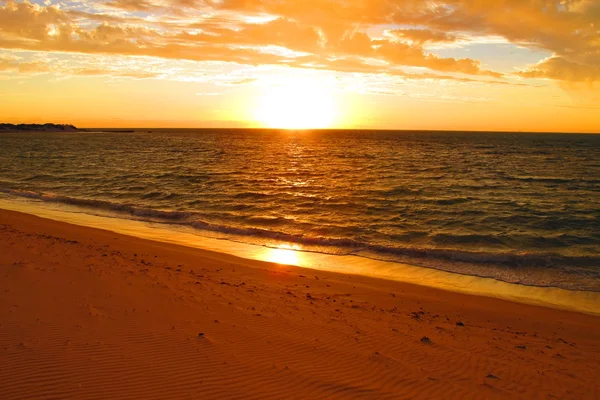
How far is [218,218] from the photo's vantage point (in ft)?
64.0

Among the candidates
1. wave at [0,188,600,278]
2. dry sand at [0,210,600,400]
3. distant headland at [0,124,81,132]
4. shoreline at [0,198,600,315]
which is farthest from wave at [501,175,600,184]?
distant headland at [0,124,81,132]

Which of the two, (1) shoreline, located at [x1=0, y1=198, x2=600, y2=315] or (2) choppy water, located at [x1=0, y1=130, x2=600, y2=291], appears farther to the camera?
(2) choppy water, located at [x1=0, y1=130, x2=600, y2=291]

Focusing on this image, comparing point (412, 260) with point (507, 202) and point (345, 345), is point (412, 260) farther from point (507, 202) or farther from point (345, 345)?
point (507, 202)

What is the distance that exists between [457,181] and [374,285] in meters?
24.0

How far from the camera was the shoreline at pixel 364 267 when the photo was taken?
1068 cm

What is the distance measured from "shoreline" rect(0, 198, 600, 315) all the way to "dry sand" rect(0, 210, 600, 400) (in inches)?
33.5

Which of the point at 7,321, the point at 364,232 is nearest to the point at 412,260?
the point at 364,232

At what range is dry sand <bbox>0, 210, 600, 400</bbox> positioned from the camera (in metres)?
5.44

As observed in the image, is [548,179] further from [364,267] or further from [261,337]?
[261,337]

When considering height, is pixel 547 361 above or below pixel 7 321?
below

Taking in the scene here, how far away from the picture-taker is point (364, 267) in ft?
42.2

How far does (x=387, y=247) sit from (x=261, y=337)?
9.03 m

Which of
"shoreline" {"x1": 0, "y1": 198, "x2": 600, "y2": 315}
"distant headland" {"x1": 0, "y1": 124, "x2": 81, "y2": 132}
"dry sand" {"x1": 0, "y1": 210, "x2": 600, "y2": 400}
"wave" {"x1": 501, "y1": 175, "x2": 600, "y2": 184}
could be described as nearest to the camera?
"dry sand" {"x1": 0, "y1": 210, "x2": 600, "y2": 400}

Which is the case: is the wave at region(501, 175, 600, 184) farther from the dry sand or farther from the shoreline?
the dry sand
